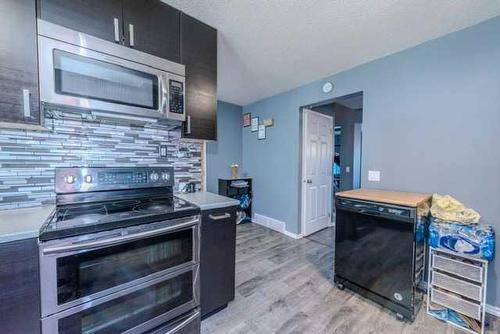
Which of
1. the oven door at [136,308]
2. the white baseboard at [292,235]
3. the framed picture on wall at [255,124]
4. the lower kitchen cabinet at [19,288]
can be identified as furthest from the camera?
the framed picture on wall at [255,124]

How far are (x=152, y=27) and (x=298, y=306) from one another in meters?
2.55

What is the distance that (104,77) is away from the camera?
132 centimetres

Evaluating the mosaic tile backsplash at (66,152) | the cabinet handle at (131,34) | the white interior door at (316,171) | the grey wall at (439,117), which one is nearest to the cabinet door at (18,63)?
the mosaic tile backsplash at (66,152)

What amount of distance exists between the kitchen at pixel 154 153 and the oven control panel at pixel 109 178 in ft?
0.03

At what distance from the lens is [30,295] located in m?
0.94

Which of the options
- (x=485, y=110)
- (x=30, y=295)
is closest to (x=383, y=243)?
Answer: (x=485, y=110)

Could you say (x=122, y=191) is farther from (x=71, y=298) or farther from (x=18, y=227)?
(x=71, y=298)

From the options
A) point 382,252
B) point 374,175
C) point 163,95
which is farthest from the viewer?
point 374,175

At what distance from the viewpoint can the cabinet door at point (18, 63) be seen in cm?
106

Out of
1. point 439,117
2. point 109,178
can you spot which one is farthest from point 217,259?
point 439,117

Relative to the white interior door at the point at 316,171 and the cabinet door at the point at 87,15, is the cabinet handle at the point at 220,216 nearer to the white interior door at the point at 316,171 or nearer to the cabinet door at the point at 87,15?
the cabinet door at the point at 87,15

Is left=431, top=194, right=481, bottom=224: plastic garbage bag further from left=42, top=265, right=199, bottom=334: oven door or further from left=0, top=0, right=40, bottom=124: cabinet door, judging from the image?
left=0, top=0, right=40, bottom=124: cabinet door

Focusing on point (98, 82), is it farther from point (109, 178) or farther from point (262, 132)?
point (262, 132)

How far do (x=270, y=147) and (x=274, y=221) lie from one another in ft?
4.46
